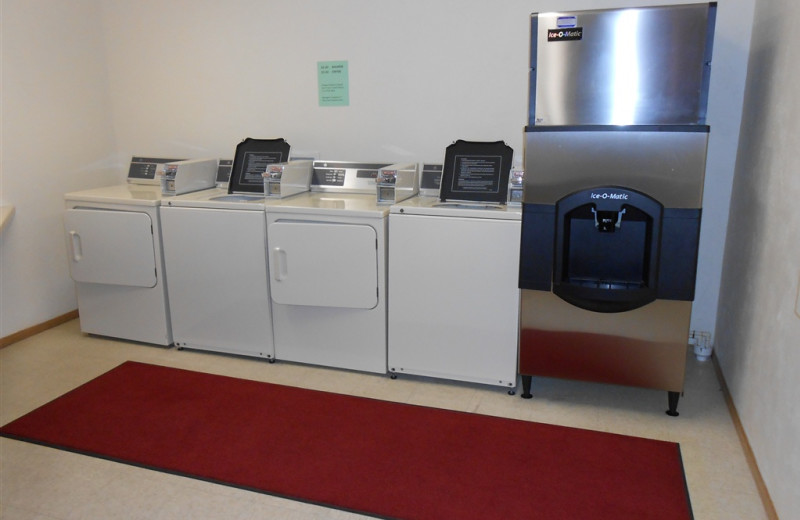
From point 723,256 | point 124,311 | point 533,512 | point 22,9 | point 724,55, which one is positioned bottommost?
point 533,512

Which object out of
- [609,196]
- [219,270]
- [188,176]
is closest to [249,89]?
[188,176]

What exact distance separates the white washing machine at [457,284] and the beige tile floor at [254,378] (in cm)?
15

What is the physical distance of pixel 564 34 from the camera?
2.62 meters

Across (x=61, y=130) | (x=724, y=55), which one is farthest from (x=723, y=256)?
(x=61, y=130)

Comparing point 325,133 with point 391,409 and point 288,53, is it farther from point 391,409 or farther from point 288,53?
point 391,409

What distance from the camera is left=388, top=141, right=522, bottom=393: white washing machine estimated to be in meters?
2.78

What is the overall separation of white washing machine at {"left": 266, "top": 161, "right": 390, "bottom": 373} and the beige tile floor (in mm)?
133

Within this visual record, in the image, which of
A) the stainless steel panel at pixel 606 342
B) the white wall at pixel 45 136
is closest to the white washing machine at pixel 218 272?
the white wall at pixel 45 136

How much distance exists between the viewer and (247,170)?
353cm

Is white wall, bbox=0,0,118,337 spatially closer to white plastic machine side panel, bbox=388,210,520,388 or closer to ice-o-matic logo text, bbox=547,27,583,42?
white plastic machine side panel, bbox=388,210,520,388

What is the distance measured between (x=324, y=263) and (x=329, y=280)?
0.09 metres

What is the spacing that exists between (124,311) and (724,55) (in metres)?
3.62

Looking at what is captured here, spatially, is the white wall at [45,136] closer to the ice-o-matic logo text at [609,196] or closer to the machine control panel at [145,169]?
the machine control panel at [145,169]

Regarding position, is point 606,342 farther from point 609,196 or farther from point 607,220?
point 609,196
